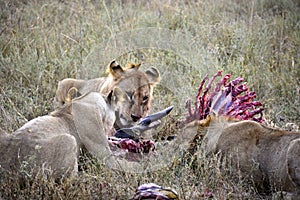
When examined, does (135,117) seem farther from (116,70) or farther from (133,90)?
(116,70)

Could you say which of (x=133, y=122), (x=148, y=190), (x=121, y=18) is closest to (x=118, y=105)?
(x=133, y=122)

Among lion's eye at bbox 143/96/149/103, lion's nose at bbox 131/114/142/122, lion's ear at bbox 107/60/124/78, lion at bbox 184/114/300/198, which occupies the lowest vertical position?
lion's nose at bbox 131/114/142/122

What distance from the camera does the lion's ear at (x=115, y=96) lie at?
15.6 feet

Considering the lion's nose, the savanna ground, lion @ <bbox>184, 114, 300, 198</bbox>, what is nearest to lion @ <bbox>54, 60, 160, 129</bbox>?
the lion's nose

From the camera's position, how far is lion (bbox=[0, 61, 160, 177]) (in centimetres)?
391

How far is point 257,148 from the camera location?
401 cm

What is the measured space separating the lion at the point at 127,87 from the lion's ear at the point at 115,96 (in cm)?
6

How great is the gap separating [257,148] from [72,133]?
1.36m

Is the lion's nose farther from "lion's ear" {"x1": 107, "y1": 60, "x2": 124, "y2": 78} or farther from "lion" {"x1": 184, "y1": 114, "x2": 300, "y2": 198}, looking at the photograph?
"lion" {"x1": 184, "y1": 114, "x2": 300, "y2": 198}

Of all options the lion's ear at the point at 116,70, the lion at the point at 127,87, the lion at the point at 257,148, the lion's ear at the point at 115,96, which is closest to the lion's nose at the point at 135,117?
the lion at the point at 127,87

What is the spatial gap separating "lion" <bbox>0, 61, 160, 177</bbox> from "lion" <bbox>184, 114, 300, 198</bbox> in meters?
0.64

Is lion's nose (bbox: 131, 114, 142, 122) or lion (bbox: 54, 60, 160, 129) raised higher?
lion (bbox: 54, 60, 160, 129)

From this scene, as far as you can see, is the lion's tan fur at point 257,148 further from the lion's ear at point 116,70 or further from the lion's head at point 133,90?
the lion's ear at point 116,70

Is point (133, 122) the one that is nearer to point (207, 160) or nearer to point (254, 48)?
point (207, 160)
